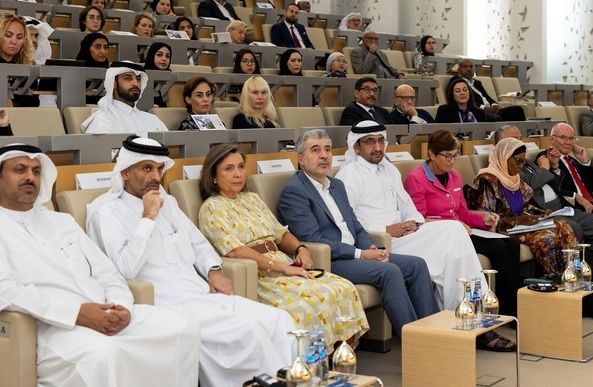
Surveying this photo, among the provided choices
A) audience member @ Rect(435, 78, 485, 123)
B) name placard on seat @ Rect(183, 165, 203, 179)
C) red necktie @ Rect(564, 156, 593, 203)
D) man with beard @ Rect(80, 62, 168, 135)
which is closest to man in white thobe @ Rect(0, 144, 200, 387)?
name placard on seat @ Rect(183, 165, 203, 179)

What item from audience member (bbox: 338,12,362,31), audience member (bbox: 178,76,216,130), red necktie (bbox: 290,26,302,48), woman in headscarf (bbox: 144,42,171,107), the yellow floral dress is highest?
audience member (bbox: 338,12,362,31)

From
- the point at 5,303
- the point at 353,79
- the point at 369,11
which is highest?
the point at 369,11

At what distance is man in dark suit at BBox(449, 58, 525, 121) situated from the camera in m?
9.09

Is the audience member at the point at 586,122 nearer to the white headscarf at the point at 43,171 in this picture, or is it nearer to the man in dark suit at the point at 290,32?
the man in dark suit at the point at 290,32

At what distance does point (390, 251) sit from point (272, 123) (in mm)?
1410

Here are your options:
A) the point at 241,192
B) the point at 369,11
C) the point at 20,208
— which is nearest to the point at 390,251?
the point at 241,192

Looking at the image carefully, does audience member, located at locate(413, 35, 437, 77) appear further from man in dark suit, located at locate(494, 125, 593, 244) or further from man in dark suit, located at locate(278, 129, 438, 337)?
man in dark suit, located at locate(278, 129, 438, 337)

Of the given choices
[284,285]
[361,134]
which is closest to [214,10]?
[361,134]

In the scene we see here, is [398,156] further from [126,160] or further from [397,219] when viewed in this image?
[126,160]

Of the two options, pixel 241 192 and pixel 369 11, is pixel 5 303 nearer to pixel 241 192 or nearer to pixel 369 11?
pixel 241 192

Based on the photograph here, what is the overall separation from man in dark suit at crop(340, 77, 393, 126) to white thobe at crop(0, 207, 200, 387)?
3.46 metres

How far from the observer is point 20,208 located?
138 inches

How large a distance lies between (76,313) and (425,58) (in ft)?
27.7

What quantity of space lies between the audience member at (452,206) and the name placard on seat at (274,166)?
90 cm
